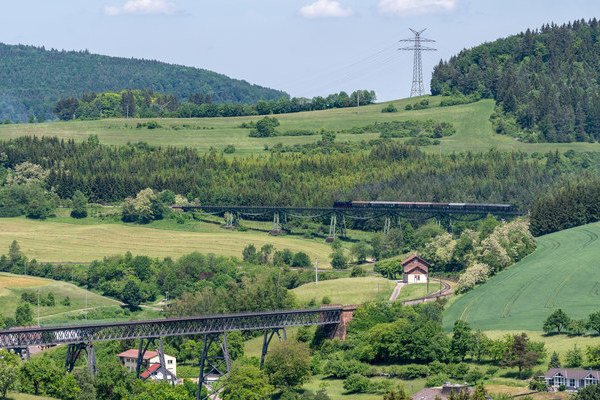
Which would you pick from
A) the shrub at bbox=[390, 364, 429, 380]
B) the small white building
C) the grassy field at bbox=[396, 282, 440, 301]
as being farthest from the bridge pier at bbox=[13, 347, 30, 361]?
the grassy field at bbox=[396, 282, 440, 301]

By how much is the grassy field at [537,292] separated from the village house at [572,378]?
21.0m

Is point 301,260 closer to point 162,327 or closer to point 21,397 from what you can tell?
point 162,327

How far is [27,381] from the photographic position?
108750 millimetres

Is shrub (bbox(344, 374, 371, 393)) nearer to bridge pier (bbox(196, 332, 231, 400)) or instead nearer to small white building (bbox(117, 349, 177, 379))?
bridge pier (bbox(196, 332, 231, 400))

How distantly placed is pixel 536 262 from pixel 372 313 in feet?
116

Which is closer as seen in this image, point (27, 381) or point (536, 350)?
point (27, 381)

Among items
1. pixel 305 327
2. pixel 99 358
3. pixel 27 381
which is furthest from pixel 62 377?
pixel 305 327

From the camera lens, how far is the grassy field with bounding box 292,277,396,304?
6240 inches

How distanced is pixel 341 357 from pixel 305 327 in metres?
14.8

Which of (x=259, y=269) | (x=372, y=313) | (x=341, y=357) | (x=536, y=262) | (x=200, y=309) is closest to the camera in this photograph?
(x=341, y=357)

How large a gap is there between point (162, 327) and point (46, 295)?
54094mm

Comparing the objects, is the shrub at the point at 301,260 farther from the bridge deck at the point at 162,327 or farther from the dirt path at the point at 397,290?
the bridge deck at the point at 162,327

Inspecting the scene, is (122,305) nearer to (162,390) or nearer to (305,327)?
(305,327)

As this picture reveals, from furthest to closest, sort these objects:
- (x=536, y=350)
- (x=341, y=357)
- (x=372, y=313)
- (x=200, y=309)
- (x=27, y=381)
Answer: (x=200, y=309) → (x=372, y=313) → (x=341, y=357) → (x=536, y=350) → (x=27, y=381)
